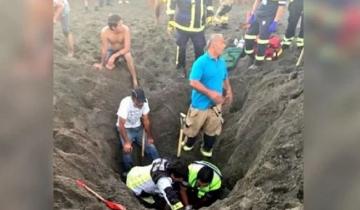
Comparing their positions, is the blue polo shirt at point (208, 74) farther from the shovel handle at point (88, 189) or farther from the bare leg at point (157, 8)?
the shovel handle at point (88, 189)

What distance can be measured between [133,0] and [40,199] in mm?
1035

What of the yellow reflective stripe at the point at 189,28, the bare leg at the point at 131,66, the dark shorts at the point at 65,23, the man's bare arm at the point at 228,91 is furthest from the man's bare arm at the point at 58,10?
the man's bare arm at the point at 228,91

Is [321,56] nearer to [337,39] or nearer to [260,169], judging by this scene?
[337,39]

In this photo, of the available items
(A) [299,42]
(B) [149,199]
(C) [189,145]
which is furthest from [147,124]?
(A) [299,42]

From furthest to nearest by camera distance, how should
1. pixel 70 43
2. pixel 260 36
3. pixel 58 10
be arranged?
1. pixel 260 36
2. pixel 70 43
3. pixel 58 10

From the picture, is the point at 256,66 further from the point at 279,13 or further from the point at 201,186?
the point at 201,186

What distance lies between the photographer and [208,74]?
2410mm

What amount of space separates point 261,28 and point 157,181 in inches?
27.4

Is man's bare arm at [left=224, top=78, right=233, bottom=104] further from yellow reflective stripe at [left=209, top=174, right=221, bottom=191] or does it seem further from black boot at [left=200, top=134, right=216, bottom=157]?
yellow reflective stripe at [left=209, top=174, right=221, bottom=191]

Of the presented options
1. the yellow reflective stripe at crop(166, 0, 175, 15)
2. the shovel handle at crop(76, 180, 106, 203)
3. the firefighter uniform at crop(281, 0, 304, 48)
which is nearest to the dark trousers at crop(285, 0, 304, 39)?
the firefighter uniform at crop(281, 0, 304, 48)

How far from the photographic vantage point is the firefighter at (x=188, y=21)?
242 cm

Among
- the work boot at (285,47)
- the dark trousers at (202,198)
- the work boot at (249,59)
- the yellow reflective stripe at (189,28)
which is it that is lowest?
the dark trousers at (202,198)

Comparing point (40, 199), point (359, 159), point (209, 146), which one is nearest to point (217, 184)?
point (209, 146)

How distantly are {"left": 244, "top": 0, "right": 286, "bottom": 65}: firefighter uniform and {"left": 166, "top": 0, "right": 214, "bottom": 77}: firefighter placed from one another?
0.55ft
